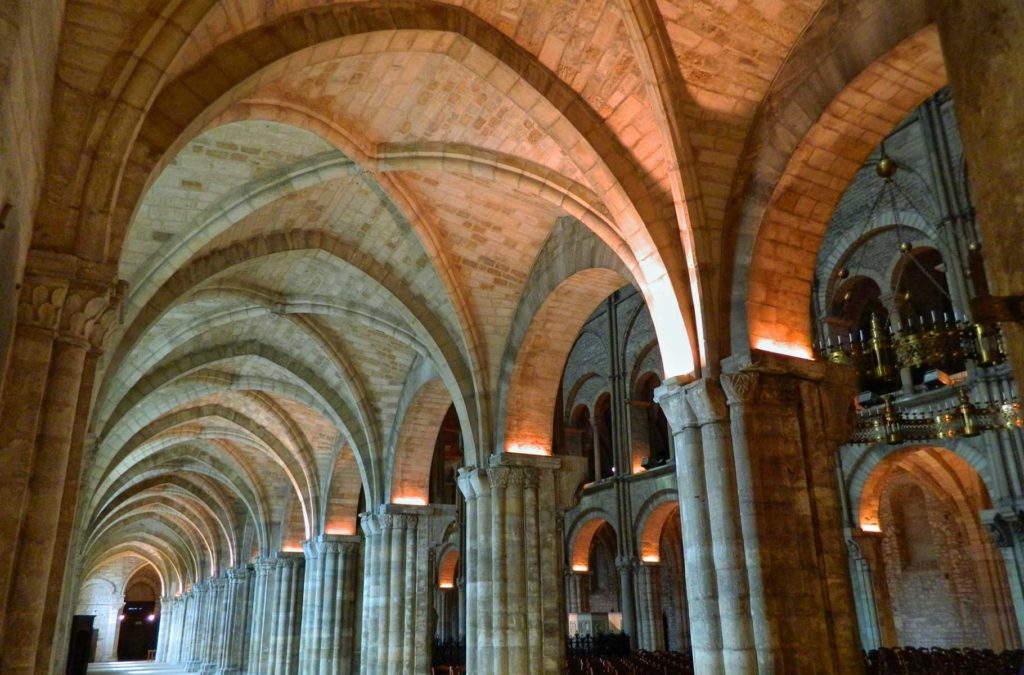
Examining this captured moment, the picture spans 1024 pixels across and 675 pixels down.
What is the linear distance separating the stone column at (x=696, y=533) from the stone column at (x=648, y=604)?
11.9m

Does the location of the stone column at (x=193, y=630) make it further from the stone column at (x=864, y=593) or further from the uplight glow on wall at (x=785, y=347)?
the uplight glow on wall at (x=785, y=347)

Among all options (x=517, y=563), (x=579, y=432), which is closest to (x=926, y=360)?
(x=517, y=563)

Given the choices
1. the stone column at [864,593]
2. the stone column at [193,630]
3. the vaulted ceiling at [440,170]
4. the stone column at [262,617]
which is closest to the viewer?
the vaulted ceiling at [440,170]

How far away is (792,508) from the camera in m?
6.95

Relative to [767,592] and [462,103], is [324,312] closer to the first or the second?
[462,103]

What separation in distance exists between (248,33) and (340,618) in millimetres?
14624

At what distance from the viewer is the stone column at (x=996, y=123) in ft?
12.4

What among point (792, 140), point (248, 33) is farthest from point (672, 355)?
point (248, 33)

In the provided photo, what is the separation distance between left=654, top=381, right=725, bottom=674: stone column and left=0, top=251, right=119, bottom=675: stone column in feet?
15.9

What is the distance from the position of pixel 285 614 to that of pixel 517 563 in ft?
40.5

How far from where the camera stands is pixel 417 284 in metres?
12.3

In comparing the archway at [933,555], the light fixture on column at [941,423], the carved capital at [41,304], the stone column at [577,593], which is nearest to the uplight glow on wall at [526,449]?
the light fixture on column at [941,423]

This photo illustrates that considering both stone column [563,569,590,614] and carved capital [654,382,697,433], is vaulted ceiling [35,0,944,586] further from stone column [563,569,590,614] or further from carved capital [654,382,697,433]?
stone column [563,569,590,614]

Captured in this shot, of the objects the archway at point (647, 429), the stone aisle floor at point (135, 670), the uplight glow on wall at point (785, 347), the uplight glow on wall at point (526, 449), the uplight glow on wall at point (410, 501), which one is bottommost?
the stone aisle floor at point (135, 670)
